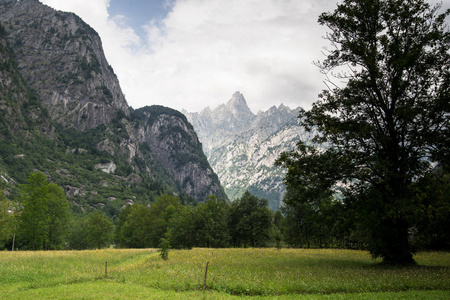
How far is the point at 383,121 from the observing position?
2516 centimetres

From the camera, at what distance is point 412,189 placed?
21.1m

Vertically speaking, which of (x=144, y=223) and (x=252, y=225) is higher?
(x=144, y=223)

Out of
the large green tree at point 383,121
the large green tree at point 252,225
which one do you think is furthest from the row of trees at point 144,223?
the large green tree at point 383,121

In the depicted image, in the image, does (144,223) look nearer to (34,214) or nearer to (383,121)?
(34,214)

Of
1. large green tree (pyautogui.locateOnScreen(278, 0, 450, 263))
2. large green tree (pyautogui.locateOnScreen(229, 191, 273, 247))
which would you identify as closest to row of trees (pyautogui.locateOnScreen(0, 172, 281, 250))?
large green tree (pyautogui.locateOnScreen(229, 191, 273, 247))

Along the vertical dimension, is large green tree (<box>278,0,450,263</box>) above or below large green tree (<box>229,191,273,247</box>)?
above

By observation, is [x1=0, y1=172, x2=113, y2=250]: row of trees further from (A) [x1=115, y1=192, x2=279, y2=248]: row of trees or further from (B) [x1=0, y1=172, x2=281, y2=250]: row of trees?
(A) [x1=115, y1=192, x2=279, y2=248]: row of trees

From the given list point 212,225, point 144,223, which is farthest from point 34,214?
point 212,225

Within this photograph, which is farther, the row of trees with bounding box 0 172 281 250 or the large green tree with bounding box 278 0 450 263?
the row of trees with bounding box 0 172 281 250

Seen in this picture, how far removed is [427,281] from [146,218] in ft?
251

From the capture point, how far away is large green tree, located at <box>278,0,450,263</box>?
22422 millimetres

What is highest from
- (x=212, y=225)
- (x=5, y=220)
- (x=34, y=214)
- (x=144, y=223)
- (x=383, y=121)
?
(x=383, y=121)

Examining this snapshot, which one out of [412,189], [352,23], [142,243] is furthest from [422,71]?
[142,243]

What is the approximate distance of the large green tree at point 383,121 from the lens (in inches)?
883
